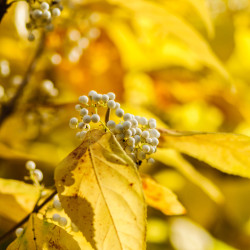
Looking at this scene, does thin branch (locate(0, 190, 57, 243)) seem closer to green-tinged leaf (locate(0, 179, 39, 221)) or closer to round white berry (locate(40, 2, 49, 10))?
green-tinged leaf (locate(0, 179, 39, 221))

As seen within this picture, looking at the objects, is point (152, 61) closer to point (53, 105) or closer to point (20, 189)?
point (53, 105)

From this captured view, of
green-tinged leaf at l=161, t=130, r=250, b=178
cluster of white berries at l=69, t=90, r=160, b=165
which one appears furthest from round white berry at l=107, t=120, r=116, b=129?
green-tinged leaf at l=161, t=130, r=250, b=178

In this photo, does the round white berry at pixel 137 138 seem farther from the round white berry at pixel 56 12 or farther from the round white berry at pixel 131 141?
the round white berry at pixel 56 12

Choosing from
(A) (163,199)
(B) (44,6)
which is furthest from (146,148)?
(B) (44,6)

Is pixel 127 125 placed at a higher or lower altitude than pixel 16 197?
higher

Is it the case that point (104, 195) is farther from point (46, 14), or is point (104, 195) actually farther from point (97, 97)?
point (46, 14)
